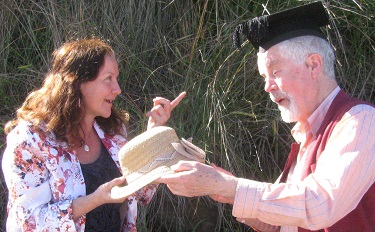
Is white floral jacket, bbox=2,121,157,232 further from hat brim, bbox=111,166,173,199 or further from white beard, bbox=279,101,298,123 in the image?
white beard, bbox=279,101,298,123

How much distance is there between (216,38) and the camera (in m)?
4.21

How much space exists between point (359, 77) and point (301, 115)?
5.81ft

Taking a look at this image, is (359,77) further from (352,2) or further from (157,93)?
(157,93)

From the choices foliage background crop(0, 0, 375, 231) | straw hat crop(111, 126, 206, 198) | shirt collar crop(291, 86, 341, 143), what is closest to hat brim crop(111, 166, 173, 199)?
straw hat crop(111, 126, 206, 198)

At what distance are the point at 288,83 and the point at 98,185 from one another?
3.52 feet

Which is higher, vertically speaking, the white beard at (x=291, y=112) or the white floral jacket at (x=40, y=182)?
the white beard at (x=291, y=112)

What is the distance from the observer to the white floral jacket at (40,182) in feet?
8.60

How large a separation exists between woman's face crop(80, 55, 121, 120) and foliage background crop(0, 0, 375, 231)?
1020 millimetres

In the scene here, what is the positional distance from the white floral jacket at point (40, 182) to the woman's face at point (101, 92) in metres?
0.25

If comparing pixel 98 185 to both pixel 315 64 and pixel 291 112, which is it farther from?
pixel 315 64

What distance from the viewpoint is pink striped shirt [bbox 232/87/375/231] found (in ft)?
6.73

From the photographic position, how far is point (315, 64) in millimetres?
2301

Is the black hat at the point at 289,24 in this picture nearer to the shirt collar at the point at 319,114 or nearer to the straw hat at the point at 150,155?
the shirt collar at the point at 319,114

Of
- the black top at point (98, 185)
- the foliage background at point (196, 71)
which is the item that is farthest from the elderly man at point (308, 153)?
the foliage background at point (196, 71)
